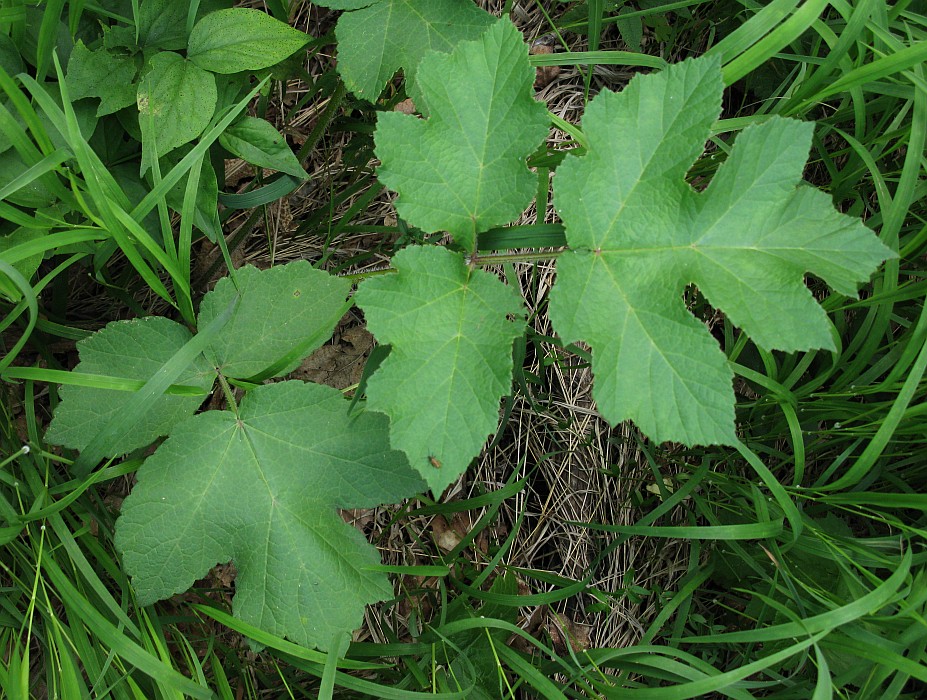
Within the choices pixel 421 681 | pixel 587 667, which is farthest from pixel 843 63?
pixel 421 681

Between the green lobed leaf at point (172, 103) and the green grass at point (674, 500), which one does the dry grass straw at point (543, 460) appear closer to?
the green grass at point (674, 500)

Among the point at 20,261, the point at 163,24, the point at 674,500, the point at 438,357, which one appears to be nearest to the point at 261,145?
the point at 163,24

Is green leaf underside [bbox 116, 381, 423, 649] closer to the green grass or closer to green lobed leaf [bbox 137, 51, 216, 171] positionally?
the green grass

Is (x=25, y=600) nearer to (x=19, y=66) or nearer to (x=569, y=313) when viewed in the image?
(x=19, y=66)

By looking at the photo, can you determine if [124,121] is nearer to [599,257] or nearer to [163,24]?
[163,24]

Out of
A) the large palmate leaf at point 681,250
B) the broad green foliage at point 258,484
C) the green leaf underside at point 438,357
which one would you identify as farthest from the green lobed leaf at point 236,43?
the large palmate leaf at point 681,250

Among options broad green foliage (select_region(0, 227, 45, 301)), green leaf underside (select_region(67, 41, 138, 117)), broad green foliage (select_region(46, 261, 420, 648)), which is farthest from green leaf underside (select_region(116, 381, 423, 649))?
green leaf underside (select_region(67, 41, 138, 117))
